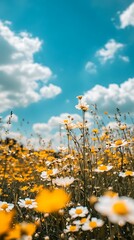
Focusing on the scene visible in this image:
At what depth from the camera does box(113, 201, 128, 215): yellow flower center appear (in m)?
1.02

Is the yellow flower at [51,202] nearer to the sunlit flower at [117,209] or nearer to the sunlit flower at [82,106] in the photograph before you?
the sunlit flower at [117,209]

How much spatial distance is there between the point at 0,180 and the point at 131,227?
431 cm

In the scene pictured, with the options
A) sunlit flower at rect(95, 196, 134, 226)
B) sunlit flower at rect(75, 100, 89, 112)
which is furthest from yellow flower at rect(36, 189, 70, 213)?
sunlit flower at rect(75, 100, 89, 112)

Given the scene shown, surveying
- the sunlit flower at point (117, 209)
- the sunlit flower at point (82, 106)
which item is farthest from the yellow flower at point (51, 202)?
the sunlit flower at point (82, 106)

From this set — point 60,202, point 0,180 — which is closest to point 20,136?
point 0,180

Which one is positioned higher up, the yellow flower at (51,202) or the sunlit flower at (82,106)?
the sunlit flower at (82,106)

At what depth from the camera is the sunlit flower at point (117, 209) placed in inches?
39.4

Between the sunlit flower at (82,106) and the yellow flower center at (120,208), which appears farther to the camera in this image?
the sunlit flower at (82,106)

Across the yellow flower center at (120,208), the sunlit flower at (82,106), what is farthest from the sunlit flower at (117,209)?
the sunlit flower at (82,106)

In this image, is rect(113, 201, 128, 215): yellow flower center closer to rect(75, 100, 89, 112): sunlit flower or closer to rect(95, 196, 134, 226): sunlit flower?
rect(95, 196, 134, 226): sunlit flower

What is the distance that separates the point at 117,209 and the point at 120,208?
12 mm

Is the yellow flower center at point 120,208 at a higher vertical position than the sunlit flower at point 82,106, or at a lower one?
lower

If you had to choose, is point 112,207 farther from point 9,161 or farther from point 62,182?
point 9,161

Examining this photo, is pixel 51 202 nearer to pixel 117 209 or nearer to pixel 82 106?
pixel 117 209
